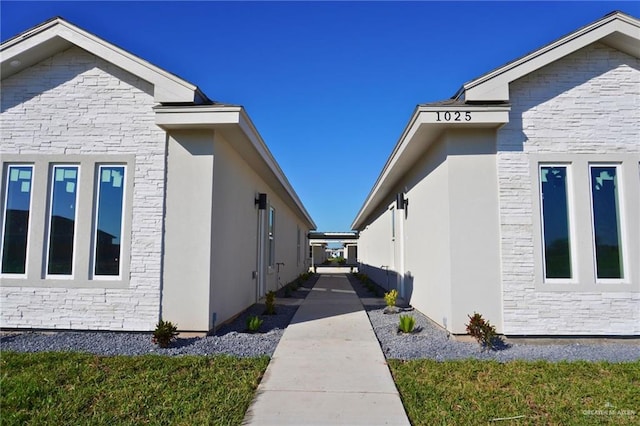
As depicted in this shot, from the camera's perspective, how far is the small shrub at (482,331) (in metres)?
5.84

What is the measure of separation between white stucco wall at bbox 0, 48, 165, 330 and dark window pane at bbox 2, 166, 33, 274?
0.26m

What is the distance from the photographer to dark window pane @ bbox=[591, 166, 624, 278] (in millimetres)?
6426

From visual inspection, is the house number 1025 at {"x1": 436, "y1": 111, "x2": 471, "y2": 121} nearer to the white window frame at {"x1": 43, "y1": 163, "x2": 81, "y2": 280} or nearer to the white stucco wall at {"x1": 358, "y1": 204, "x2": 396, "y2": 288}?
Result: the white window frame at {"x1": 43, "y1": 163, "x2": 81, "y2": 280}

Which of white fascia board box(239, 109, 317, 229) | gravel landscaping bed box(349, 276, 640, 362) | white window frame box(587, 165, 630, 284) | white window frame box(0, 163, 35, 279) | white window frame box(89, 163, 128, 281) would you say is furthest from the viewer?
white fascia board box(239, 109, 317, 229)

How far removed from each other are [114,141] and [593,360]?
27.0 ft

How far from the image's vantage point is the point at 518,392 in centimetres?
429

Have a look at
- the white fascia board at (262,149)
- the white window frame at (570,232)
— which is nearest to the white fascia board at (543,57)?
the white window frame at (570,232)

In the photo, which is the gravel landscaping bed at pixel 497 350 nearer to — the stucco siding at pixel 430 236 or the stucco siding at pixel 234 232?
the stucco siding at pixel 430 236

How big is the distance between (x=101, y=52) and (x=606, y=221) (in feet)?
29.7

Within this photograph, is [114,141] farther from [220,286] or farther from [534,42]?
[534,42]

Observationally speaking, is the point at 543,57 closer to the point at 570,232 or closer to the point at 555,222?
the point at 555,222

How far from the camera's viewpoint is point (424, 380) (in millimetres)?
4609

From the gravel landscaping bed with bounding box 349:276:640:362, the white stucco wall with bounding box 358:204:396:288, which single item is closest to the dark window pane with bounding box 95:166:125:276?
the gravel landscaping bed with bounding box 349:276:640:362

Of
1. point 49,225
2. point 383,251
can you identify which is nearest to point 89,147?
point 49,225
